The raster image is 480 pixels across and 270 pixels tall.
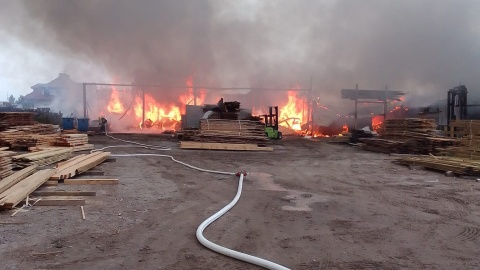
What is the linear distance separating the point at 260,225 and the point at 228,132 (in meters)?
10.5

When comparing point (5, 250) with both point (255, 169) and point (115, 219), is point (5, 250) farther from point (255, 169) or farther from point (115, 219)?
point (255, 169)

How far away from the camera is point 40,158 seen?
8.77 metres

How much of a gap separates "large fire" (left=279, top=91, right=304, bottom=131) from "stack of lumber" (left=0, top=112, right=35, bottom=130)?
16250 mm

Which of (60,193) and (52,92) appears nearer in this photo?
(60,193)

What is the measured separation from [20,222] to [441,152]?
1214 centimetres

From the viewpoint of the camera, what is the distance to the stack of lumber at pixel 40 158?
802 cm

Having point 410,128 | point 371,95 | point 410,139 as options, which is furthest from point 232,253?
point 371,95

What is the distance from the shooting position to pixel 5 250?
3834mm

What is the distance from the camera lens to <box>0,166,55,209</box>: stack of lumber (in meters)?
5.20

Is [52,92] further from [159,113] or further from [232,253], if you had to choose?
[232,253]

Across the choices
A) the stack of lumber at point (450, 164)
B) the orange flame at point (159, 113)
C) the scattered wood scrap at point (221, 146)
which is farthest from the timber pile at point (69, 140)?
the orange flame at point (159, 113)

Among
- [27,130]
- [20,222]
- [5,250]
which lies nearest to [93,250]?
[5,250]

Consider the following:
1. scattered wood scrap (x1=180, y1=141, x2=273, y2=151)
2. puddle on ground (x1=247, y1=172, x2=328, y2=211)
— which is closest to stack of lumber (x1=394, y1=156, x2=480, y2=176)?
puddle on ground (x1=247, y1=172, x2=328, y2=211)

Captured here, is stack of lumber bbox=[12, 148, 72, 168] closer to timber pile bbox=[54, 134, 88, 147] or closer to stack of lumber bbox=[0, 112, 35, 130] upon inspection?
timber pile bbox=[54, 134, 88, 147]
